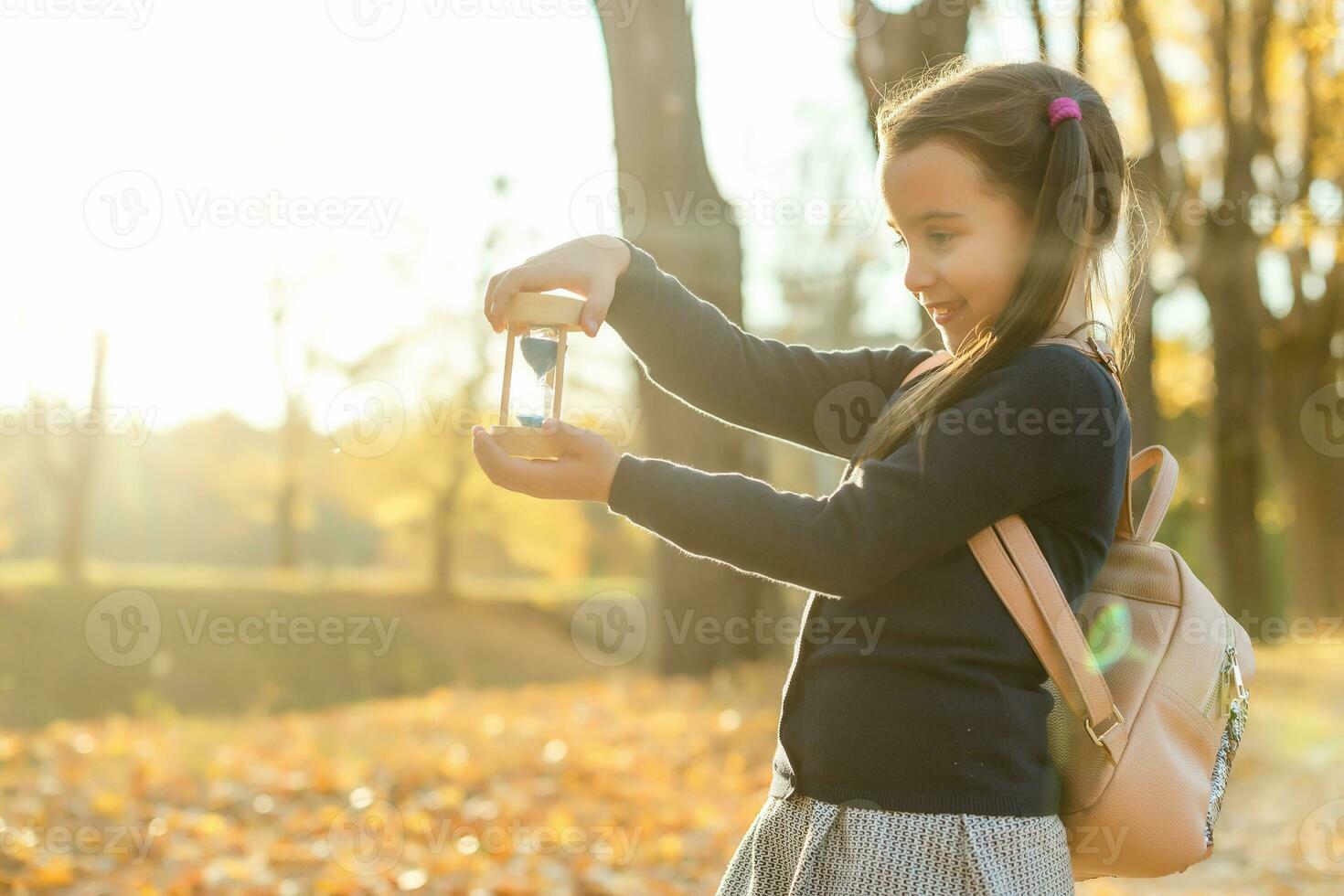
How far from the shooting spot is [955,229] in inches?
70.4

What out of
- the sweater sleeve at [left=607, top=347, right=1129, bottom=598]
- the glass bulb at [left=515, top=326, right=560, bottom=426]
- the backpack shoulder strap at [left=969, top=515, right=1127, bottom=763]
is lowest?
the backpack shoulder strap at [left=969, top=515, right=1127, bottom=763]

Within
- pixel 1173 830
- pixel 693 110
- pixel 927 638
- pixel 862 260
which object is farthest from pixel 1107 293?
pixel 862 260

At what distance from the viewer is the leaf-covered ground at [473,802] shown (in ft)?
14.2

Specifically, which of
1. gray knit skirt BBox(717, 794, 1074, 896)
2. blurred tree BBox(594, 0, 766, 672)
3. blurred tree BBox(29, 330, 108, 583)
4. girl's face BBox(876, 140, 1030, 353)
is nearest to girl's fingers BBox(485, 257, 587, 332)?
girl's face BBox(876, 140, 1030, 353)

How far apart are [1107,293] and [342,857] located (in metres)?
Answer: 3.56

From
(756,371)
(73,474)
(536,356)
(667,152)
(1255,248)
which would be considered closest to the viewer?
(536,356)

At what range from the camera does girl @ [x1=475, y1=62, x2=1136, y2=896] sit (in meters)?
1.64

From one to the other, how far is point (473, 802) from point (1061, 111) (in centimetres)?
413

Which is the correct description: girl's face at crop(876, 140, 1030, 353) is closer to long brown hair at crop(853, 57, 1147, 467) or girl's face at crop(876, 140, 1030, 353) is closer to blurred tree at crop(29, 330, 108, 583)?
long brown hair at crop(853, 57, 1147, 467)

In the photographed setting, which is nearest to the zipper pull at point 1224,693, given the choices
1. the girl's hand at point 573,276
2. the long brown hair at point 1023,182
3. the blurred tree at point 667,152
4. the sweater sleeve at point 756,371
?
the long brown hair at point 1023,182

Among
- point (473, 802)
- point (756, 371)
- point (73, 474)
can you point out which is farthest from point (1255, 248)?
point (73, 474)

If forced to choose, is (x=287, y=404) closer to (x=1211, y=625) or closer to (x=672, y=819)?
(x=672, y=819)

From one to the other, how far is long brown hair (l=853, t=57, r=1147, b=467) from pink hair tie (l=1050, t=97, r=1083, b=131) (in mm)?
11

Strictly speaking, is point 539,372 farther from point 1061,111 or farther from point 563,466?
point 1061,111
